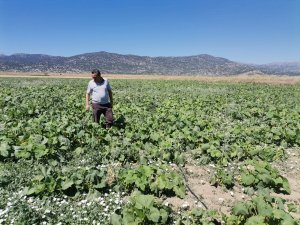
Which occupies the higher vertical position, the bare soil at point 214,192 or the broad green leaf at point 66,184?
the broad green leaf at point 66,184

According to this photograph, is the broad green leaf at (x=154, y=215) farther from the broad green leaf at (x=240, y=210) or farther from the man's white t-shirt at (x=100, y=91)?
the man's white t-shirt at (x=100, y=91)

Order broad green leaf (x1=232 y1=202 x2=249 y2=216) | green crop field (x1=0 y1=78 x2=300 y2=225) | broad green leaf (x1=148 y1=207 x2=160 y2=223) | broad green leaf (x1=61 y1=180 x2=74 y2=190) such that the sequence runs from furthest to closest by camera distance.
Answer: broad green leaf (x1=61 y1=180 x2=74 y2=190) < green crop field (x1=0 y1=78 x2=300 y2=225) < broad green leaf (x1=232 y1=202 x2=249 y2=216) < broad green leaf (x1=148 y1=207 x2=160 y2=223)

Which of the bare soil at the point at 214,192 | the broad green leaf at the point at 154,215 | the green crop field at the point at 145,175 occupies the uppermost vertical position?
the broad green leaf at the point at 154,215

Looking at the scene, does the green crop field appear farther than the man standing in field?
No

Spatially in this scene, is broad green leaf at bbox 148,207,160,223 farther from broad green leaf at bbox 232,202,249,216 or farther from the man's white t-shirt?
the man's white t-shirt

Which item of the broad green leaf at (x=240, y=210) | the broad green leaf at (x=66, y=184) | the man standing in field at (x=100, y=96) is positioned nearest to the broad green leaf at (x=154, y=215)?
the broad green leaf at (x=240, y=210)

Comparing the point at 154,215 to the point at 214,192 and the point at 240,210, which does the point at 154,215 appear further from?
the point at 214,192

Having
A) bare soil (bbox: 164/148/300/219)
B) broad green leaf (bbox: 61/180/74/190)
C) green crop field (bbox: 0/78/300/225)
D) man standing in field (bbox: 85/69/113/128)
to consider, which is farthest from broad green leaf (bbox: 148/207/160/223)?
man standing in field (bbox: 85/69/113/128)

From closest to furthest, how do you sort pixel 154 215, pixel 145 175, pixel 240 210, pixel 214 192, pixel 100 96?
pixel 154 215
pixel 240 210
pixel 145 175
pixel 214 192
pixel 100 96

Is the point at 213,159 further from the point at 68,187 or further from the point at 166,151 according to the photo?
the point at 68,187

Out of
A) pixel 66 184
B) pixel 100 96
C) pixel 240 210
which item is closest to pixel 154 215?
pixel 240 210

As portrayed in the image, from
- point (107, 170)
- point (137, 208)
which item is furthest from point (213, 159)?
point (137, 208)

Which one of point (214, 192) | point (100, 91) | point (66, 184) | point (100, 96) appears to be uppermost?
point (100, 91)

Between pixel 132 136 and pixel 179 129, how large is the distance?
2305mm
